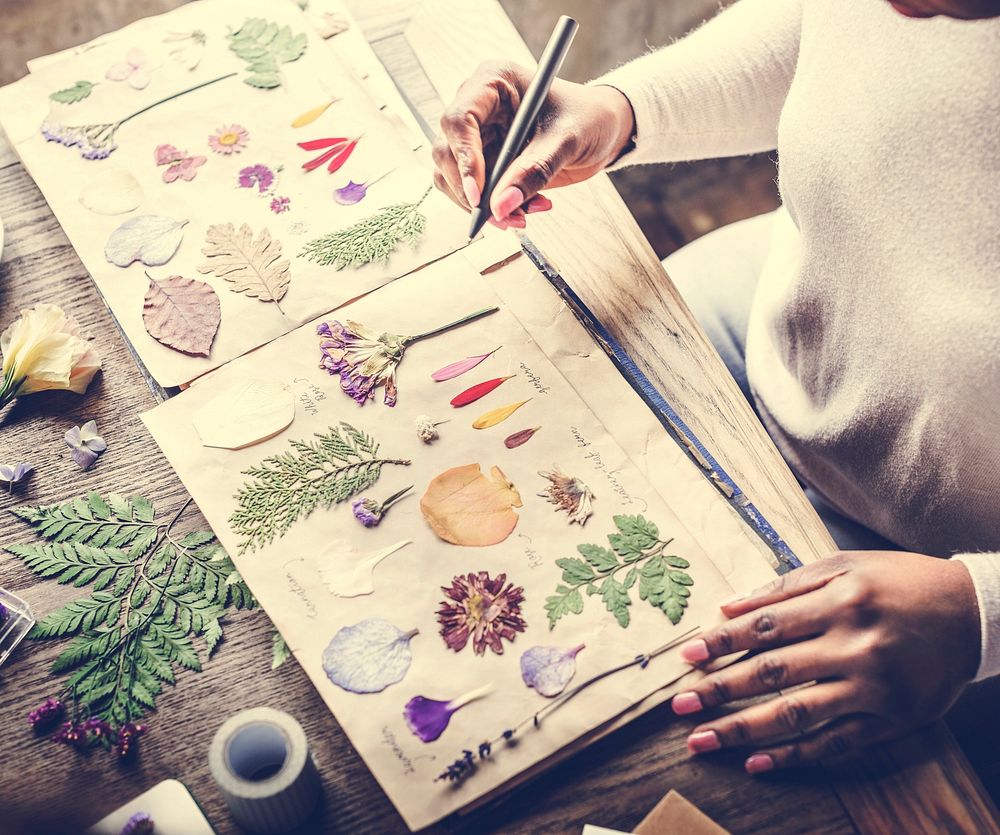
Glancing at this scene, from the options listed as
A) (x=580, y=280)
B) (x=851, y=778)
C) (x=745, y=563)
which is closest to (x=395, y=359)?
(x=580, y=280)

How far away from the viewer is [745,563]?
0.60 m

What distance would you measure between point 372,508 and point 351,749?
0.52ft

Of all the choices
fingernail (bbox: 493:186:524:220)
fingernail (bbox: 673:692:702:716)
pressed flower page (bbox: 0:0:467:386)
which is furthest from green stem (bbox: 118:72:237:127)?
fingernail (bbox: 673:692:702:716)

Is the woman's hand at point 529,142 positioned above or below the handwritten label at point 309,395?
above

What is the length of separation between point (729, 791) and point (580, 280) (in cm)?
41

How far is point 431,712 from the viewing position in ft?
1.78

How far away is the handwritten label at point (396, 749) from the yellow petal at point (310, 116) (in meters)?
0.53

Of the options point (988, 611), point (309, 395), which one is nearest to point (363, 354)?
point (309, 395)

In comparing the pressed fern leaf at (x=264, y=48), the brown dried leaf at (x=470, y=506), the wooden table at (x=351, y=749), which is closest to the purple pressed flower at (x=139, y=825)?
the wooden table at (x=351, y=749)

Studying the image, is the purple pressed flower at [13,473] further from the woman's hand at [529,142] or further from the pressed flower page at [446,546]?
the woman's hand at [529,142]

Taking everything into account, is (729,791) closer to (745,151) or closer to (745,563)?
(745,563)

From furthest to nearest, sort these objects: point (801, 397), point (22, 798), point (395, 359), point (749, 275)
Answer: point (749, 275) < point (801, 397) < point (395, 359) < point (22, 798)

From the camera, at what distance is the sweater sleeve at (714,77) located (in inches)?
Answer: 30.3

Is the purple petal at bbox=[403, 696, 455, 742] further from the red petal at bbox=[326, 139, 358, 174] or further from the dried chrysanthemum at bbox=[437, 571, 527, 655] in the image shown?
the red petal at bbox=[326, 139, 358, 174]
